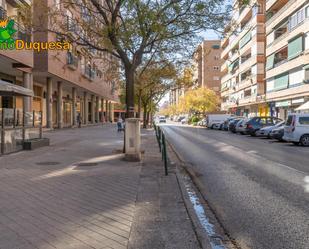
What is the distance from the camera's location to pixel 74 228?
5359mm

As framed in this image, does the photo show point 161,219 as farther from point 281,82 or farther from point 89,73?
point 89,73

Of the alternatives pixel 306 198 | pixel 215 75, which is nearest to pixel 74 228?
pixel 306 198

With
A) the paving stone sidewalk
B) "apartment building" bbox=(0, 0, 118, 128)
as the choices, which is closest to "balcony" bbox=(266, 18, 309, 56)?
"apartment building" bbox=(0, 0, 118, 128)

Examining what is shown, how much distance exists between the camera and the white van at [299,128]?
21188mm

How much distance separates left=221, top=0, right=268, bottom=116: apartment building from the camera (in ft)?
180

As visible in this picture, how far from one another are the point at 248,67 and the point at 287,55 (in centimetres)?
1419

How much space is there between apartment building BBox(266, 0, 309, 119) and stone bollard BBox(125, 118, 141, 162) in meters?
28.6

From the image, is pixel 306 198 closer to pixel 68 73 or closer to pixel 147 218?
pixel 147 218

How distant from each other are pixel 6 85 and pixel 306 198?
35.5ft

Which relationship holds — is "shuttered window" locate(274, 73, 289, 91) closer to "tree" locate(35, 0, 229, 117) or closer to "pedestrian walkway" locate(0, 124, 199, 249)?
"tree" locate(35, 0, 229, 117)

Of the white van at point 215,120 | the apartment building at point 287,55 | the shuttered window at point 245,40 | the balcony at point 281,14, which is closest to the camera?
the apartment building at point 287,55

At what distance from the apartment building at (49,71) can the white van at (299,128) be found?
10.6m

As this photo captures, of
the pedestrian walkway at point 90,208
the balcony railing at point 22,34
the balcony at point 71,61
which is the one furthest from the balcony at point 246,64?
the pedestrian walkway at point 90,208

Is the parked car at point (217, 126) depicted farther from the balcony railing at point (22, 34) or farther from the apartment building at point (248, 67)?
the balcony railing at point (22, 34)
